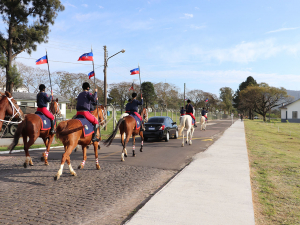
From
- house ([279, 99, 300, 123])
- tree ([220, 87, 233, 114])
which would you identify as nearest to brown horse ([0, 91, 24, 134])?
house ([279, 99, 300, 123])

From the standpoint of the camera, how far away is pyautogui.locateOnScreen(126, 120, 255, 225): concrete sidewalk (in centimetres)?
384

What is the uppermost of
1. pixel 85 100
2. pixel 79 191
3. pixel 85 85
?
pixel 85 85

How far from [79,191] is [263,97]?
245 ft

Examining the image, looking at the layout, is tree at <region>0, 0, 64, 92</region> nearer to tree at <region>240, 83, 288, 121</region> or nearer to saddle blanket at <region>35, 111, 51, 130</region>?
saddle blanket at <region>35, 111, 51, 130</region>

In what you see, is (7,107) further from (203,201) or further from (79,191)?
(203,201)

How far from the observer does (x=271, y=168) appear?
784 centimetres

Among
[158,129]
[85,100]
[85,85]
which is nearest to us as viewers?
[85,100]

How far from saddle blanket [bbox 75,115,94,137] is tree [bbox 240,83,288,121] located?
71827 mm

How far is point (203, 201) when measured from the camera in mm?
4676

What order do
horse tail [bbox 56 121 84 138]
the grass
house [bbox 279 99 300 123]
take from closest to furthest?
the grass → horse tail [bbox 56 121 84 138] → house [bbox 279 99 300 123]

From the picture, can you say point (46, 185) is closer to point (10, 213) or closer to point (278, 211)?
point (10, 213)

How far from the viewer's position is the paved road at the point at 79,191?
13.4ft

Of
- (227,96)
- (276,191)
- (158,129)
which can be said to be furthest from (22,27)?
(227,96)

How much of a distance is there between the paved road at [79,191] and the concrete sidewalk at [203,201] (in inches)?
17.3
